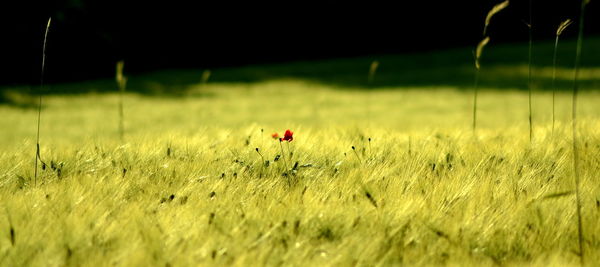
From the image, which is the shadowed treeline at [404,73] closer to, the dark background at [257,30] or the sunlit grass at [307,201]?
the dark background at [257,30]

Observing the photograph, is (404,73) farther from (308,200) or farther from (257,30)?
(308,200)

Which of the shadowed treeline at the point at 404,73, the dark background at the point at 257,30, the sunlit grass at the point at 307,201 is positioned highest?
the dark background at the point at 257,30

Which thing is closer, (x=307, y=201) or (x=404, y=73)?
(x=307, y=201)

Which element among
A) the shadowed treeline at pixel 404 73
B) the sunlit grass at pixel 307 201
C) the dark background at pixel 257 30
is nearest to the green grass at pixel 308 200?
the sunlit grass at pixel 307 201

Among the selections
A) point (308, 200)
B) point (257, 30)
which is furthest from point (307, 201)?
point (257, 30)

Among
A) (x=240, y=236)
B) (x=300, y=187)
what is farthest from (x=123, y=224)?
(x=300, y=187)

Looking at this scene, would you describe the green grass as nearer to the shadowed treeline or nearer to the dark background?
the shadowed treeline

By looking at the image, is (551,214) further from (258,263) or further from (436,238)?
(258,263)

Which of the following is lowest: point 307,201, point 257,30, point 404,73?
point 307,201
